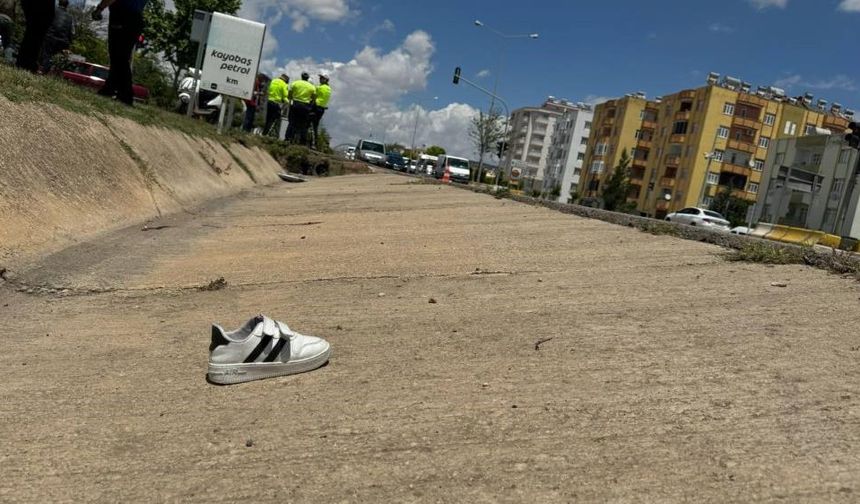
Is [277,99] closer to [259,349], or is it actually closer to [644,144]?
[259,349]

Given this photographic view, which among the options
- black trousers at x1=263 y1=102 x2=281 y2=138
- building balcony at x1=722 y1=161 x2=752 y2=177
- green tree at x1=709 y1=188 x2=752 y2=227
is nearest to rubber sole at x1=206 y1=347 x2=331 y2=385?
black trousers at x1=263 y1=102 x2=281 y2=138

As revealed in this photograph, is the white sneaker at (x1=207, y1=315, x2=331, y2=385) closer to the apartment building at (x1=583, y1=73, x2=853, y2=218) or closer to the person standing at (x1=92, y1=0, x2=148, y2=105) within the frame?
the person standing at (x1=92, y1=0, x2=148, y2=105)

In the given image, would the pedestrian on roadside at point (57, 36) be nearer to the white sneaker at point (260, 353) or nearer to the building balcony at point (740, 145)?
the white sneaker at point (260, 353)

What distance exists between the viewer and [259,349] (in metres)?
2.63

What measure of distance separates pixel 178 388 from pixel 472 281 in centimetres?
197

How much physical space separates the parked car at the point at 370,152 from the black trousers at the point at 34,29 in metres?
28.9

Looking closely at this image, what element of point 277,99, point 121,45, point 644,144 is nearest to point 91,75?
point 277,99

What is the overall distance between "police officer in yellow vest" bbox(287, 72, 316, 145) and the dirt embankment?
28.8 ft

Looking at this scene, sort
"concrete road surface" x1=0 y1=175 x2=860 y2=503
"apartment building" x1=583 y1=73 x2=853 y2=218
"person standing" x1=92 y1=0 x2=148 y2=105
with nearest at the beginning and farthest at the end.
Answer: "concrete road surface" x1=0 y1=175 x2=860 y2=503, "person standing" x1=92 y1=0 x2=148 y2=105, "apartment building" x1=583 y1=73 x2=853 y2=218

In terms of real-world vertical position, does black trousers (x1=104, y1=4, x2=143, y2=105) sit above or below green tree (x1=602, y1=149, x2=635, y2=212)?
below

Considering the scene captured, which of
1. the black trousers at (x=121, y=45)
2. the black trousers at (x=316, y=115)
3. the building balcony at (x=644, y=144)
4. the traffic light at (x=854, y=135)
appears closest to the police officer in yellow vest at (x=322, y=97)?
the black trousers at (x=316, y=115)

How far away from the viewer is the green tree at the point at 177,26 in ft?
125

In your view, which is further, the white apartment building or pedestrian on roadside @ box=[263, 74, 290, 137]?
the white apartment building

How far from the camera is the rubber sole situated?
2.60 meters
